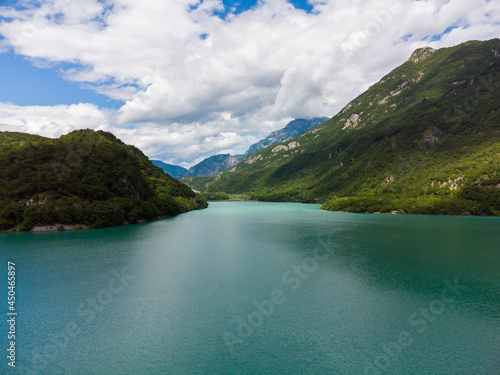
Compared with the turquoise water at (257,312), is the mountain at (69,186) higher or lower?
higher

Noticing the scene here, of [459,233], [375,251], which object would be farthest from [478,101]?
[375,251]

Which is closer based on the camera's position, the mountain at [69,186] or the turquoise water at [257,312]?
the turquoise water at [257,312]

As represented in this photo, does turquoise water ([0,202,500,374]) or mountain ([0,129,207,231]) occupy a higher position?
mountain ([0,129,207,231])

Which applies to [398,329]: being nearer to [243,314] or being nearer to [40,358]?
[243,314]

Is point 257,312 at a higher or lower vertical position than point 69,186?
lower

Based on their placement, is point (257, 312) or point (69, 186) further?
point (69, 186)
